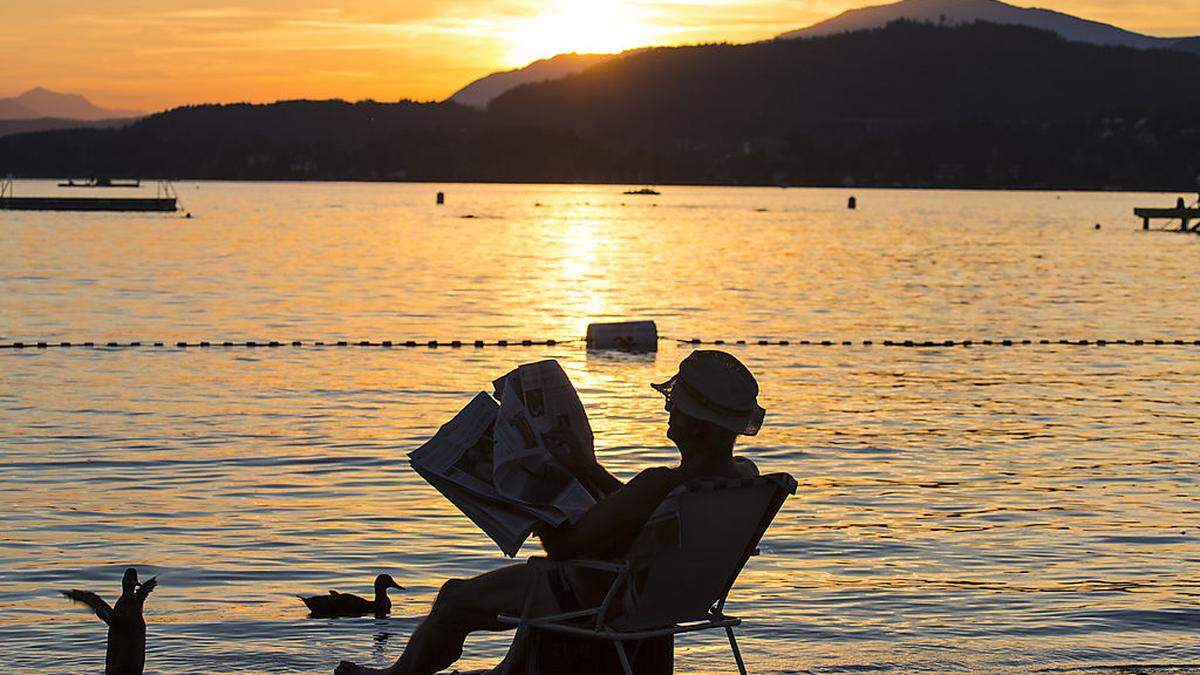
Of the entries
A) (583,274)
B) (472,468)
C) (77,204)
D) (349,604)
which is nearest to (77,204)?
(77,204)

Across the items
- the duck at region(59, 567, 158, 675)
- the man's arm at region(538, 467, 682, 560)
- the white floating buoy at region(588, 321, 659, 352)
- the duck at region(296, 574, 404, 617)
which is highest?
the man's arm at region(538, 467, 682, 560)

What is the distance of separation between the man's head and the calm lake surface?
Answer: 9.03 ft

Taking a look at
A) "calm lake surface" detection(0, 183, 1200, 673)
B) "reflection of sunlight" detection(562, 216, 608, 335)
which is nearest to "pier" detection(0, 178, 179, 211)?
"reflection of sunlight" detection(562, 216, 608, 335)

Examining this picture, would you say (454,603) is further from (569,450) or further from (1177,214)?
(1177,214)

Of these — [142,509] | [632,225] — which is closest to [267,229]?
[632,225]

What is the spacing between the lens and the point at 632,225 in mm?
120312

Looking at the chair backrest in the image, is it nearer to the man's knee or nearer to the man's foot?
the man's knee

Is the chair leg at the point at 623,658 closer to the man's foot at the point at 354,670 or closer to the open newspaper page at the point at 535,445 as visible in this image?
the open newspaper page at the point at 535,445

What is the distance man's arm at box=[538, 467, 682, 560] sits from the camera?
6.29m

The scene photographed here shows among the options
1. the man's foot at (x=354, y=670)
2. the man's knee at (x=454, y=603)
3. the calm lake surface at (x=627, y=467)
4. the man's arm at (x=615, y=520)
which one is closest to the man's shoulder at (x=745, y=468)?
the man's arm at (x=615, y=520)

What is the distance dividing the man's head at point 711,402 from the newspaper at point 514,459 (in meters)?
0.44

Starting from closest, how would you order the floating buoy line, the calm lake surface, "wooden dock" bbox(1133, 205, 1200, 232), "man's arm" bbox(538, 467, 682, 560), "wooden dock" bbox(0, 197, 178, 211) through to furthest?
1. "man's arm" bbox(538, 467, 682, 560)
2. the calm lake surface
3. the floating buoy line
4. "wooden dock" bbox(1133, 205, 1200, 232)
5. "wooden dock" bbox(0, 197, 178, 211)

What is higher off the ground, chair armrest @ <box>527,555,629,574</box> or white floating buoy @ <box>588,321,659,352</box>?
chair armrest @ <box>527,555,629,574</box>

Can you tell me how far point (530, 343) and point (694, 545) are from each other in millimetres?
22832
